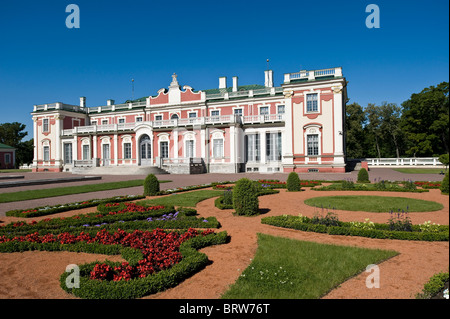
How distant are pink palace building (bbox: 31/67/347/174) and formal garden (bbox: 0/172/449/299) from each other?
18.6 metres

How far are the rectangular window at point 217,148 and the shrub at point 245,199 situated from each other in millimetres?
24126

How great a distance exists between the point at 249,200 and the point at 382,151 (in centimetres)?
5741

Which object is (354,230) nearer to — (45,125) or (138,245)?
(138,245)

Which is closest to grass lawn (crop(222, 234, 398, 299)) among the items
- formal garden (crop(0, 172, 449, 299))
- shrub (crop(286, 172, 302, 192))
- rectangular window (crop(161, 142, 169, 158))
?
formal garden (crop(0, 172, 449, 299))

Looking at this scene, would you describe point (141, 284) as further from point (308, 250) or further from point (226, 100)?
point (226, 100)

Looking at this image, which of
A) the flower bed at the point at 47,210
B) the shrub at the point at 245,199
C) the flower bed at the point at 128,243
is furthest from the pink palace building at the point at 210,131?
the flower bed at the point at 128,243

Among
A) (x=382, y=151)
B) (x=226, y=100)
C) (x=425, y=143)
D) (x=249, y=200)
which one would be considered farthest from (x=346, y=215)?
(x=382, y=151)

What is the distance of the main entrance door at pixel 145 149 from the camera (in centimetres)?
3719

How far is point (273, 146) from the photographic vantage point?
108ft

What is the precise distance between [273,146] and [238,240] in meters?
26.6

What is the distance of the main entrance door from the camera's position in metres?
37.2

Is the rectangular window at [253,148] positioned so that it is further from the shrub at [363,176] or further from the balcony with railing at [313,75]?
the shrub at [363,176]

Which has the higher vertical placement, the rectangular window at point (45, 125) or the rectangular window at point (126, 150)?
the rectangular window at point (45, 125)

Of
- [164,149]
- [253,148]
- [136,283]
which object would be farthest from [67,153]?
[136,283]
